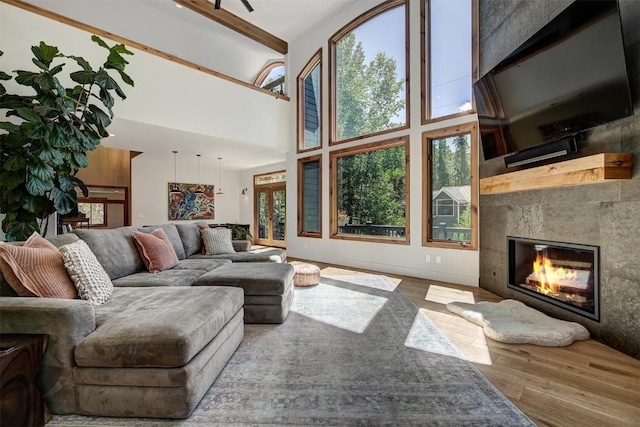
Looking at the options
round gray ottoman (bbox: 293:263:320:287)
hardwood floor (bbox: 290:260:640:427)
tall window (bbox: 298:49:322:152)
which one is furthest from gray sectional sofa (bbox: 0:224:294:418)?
tall window (bbox: 298:49:322:152)

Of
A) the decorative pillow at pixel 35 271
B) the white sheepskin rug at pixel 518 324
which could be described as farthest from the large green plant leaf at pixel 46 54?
the white sheepskin rug at pixel 518 324

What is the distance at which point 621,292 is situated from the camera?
2.17 meters

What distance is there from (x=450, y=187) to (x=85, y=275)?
436cm

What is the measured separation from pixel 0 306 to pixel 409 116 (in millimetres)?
4956

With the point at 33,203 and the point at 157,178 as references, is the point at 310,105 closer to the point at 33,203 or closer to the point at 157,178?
the point at 157,178

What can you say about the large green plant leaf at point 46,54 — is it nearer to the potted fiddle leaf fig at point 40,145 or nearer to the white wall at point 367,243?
the potted fiddle leaf fig at point 40,145

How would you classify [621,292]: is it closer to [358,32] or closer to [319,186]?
[319,186]

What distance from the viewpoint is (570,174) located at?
7.94ft

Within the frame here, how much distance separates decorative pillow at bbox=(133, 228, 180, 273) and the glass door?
5.18 m

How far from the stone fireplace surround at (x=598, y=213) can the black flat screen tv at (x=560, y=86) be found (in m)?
0.19

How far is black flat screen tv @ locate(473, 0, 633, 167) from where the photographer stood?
2066 mm

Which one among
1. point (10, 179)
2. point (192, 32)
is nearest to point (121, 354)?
point (10, 179)

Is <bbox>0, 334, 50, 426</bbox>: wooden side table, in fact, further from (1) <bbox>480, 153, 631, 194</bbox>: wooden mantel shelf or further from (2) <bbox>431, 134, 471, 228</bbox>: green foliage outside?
(2) <bbox>431, 134, 471, 228</bbox>: green foliage outside

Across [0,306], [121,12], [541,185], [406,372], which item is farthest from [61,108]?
[541,185]
